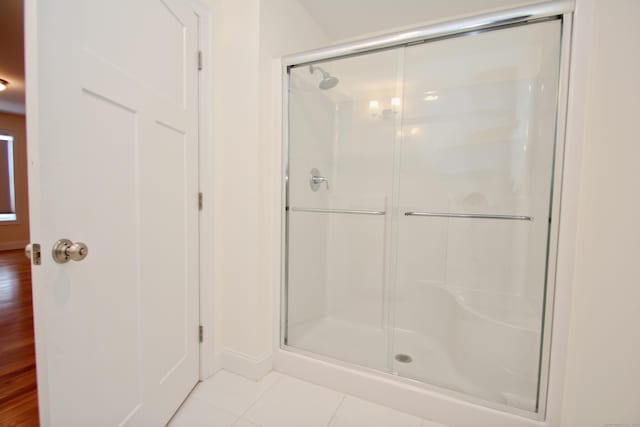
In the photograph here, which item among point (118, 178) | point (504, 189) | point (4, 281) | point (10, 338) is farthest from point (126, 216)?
point (4, 281)

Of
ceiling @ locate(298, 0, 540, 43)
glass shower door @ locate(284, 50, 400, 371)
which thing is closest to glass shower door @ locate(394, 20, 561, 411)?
glass shower door @ locate(284, 50, 400, 371)

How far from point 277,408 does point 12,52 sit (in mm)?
4205

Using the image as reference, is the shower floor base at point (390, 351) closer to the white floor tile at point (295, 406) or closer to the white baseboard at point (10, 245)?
the white floor tile at point (295, 406)

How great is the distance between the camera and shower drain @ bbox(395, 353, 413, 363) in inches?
63.0

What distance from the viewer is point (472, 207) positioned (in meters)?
1.93

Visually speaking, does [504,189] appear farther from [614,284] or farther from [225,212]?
[225,212]

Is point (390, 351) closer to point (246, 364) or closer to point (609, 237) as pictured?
point (246, 364)

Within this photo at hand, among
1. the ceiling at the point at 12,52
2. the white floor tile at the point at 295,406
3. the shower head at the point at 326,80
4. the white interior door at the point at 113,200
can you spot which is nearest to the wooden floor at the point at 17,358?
the white interior door at the point at 113,200

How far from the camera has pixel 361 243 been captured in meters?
2.21

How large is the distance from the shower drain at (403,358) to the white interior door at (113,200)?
117 cm

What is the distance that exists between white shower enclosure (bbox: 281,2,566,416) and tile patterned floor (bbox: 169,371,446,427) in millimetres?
176

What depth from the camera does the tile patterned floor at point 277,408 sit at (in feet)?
4.03

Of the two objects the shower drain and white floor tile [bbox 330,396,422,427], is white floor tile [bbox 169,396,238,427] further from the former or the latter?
the shower drain

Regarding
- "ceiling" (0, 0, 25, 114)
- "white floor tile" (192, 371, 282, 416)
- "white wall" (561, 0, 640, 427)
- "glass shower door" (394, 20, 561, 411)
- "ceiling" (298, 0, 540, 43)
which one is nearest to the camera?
"white wall" (561, 0, 640, 427)
